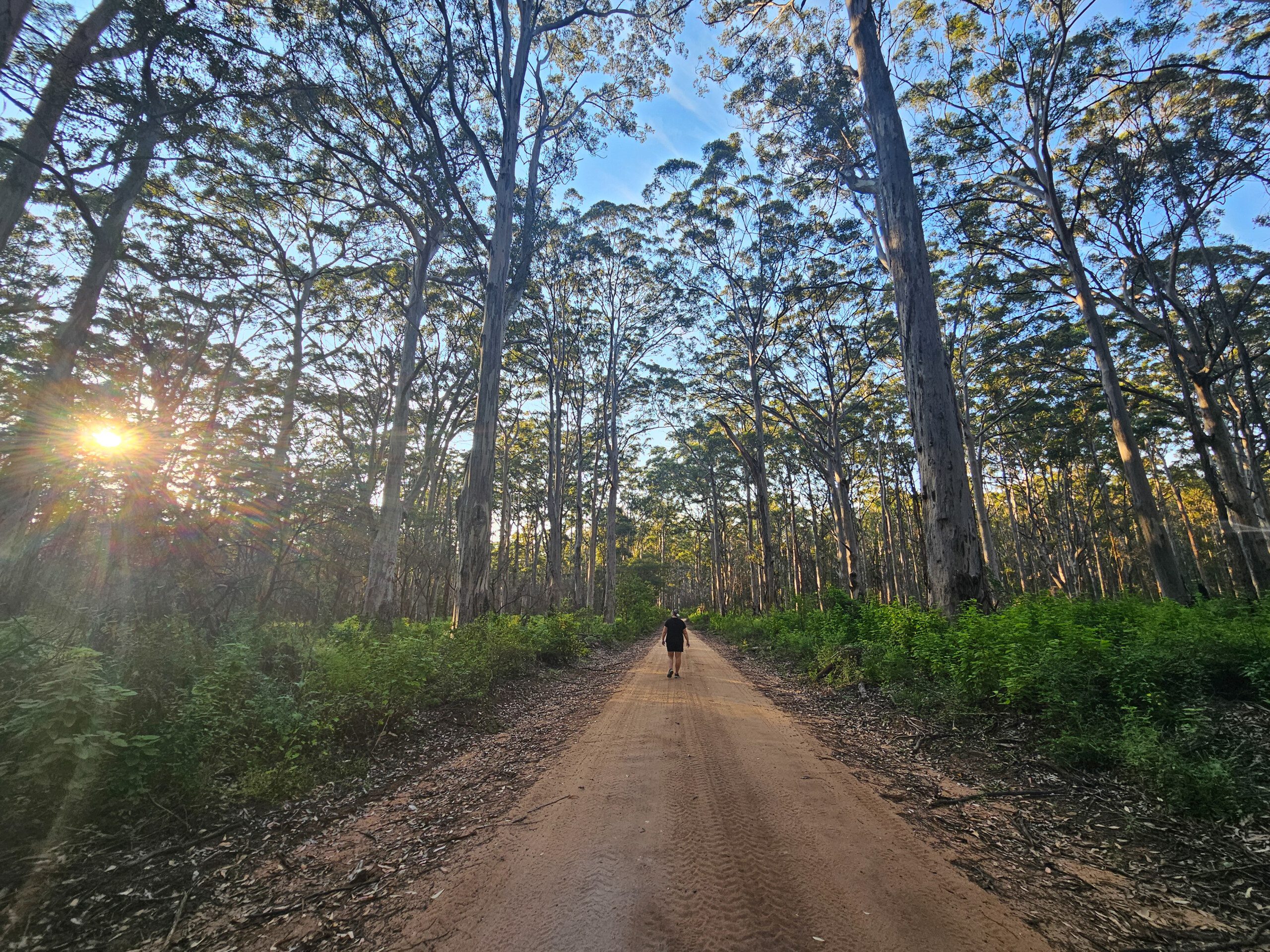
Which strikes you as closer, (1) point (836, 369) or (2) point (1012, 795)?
(2) point (1012, 795)

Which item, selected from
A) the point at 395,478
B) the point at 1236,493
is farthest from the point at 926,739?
the point at 1236,493

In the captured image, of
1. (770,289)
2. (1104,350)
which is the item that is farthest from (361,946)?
(770,289)

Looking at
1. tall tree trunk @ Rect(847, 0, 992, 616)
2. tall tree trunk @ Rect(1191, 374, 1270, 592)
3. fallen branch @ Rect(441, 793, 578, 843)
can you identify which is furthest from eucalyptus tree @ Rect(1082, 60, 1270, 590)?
fallen branch @ Rect(441, 793, 578, 843)

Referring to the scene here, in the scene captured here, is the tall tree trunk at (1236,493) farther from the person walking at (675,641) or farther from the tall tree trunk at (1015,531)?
the person walking at (675,641)

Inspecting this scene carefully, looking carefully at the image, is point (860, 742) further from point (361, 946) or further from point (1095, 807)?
point (361, 946)

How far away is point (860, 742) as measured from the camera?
212 inches

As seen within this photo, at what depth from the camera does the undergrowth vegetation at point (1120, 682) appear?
3270 mm

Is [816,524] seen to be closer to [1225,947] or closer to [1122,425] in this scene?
[1122,425]

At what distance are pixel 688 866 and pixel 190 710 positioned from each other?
3.87 metres

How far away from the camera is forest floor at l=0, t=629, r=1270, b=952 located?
2266 millimetres

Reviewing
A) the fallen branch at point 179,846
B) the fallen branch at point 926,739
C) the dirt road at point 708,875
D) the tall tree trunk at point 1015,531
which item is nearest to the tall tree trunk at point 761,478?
the tall tree trunk at point 1015,531

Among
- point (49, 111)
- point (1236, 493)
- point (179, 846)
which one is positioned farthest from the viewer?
point (1236, 493)

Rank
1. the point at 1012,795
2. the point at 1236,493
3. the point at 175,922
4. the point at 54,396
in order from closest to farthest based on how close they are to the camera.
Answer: the point at 175,922 < the point at 1012,795 < the point at 54,396 < the point at 1236,493

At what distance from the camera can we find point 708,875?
266 cm
